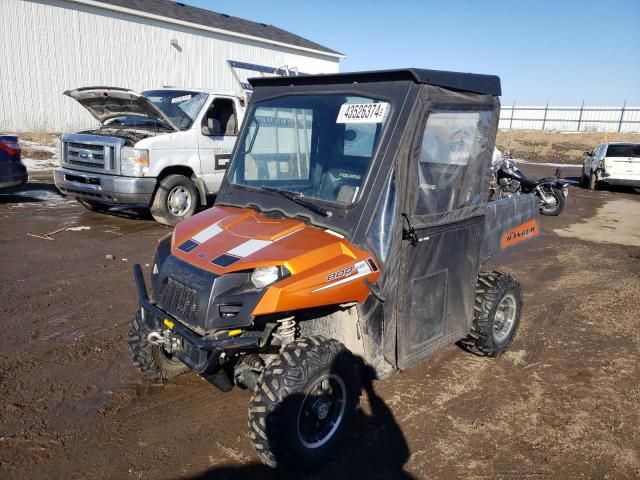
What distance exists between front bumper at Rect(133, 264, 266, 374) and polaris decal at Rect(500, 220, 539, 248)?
8.49ft

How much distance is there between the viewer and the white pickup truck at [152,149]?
8.05 metres

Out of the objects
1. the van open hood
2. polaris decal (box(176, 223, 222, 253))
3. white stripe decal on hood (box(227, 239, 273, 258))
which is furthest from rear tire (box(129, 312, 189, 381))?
the van open hood

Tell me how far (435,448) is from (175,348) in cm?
173

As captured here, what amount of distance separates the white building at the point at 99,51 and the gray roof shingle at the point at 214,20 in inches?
3.6

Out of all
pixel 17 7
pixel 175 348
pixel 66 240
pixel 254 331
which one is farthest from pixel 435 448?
pixel 17 7

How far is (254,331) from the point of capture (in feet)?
9.16

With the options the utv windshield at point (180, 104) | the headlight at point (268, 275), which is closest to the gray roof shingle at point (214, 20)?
the utv windshield at point (180, 104)

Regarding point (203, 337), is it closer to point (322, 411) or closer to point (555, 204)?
point (322, 411)

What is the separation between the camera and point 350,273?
2.86m

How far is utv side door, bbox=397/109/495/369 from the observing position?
318cm

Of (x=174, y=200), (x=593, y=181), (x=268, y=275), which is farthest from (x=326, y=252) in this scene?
(x=593, y=181)

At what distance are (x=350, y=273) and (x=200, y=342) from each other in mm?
893

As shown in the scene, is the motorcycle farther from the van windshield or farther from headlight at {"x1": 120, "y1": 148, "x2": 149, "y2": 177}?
headlight at {"x1": 120, "y1": 148, "x2": 149, "y2": 177}

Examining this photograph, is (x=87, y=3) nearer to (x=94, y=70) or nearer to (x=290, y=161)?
(x=94, y=70)
